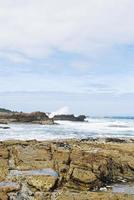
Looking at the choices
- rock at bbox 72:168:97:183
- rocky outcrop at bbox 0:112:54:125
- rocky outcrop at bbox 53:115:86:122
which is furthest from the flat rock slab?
rocky outcrop at bbox 53:115:86:122

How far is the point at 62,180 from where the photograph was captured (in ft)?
57.4

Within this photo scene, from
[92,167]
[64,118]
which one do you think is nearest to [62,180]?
[92,167]

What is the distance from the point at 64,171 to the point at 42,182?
2719 mm

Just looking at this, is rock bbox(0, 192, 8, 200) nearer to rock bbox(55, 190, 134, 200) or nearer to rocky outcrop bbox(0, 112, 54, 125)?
rock bbox(55, 190, 134, 200)

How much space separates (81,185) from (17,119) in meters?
71.3

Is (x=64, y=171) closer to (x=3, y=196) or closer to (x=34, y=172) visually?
(x=34, y=172)

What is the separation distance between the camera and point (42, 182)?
1619 centimetres

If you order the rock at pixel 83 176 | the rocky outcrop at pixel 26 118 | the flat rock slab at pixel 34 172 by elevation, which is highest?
the rocky outcrop at pixel 26 118

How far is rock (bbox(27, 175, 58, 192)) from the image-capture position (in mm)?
15977

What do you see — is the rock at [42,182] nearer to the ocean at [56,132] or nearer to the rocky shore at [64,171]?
the rocky shore at [64,171]

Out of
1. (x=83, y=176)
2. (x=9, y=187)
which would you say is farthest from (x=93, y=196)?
(x=83, y=176)

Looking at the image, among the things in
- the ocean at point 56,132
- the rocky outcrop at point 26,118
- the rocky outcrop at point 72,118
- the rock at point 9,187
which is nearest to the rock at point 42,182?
the rock at point 9,187

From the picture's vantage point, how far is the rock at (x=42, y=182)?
16.0m

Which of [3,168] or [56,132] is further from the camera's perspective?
[56,132]
